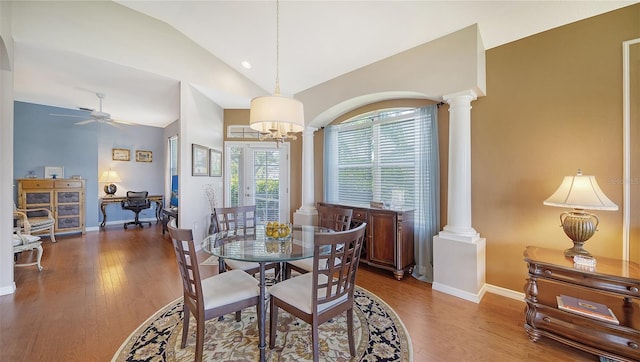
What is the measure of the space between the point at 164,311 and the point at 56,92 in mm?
4803

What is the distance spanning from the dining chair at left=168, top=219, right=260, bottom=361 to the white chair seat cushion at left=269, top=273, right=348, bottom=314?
0.61 ft

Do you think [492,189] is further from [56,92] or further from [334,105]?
[56,92]

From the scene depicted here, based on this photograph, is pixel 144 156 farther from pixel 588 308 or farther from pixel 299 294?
pixel 588 308

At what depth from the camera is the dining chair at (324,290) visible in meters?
1.60

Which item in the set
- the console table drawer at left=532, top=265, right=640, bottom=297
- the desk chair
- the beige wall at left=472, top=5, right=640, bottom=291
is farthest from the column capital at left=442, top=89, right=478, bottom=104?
the desk chair

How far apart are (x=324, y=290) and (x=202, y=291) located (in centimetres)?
85

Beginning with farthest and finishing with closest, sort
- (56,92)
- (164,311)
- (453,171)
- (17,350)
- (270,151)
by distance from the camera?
(270,151)
(56,92)
(453,171)
(164,311)
(17,350)

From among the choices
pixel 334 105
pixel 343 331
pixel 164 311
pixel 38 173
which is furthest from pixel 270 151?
pixel 38 173

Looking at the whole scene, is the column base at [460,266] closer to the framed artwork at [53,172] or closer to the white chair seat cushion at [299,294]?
the white chair seat cushion at [299,294]

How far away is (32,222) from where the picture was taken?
14.2 feet

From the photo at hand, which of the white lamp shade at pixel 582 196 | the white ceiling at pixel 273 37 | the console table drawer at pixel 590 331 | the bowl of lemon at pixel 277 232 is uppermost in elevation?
the white ceiling at pixel 273 37

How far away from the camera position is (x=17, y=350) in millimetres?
1860

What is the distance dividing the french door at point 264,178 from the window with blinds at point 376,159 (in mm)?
1142

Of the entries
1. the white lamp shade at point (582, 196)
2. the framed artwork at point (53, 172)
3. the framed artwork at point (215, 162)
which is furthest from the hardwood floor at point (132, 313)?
the framed artwork at point (53, 172)
